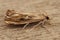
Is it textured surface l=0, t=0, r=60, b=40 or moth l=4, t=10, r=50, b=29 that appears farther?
moth l=4, t=10, r=50, b=29

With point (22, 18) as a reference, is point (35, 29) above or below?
below

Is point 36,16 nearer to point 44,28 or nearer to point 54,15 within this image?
point 44,28

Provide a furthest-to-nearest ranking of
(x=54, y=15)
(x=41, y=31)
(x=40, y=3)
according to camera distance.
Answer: (x=40, y=3) → (x=54, y=15) → (x=41, y=31)

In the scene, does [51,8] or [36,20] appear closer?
[36,20]

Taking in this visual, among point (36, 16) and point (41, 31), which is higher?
point (36, 16)

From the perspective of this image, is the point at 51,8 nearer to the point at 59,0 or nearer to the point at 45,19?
the point at 59,0

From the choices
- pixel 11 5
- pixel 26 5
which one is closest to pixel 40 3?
pixel 26 5

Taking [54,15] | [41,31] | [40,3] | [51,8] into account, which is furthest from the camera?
[40,3]

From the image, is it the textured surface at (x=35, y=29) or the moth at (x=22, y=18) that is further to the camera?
the moth at (x=22, y=18)
